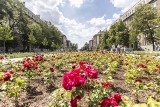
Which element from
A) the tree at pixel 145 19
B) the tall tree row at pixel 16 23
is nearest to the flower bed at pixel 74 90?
the tall tree row at pixel 16 23

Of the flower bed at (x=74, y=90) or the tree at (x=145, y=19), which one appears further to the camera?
the tree at (x=145, y=19)

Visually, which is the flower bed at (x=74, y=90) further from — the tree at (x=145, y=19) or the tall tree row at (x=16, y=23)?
the tree at (x=145, y=19)

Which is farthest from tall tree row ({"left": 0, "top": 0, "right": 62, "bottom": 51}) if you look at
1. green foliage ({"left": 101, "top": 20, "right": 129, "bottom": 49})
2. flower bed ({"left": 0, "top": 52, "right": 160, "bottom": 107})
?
flower bed ({"left": 0, "top": 52, "right": 160, "bottom": 107})

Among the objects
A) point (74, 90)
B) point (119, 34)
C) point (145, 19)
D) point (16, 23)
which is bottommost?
point (74, 90)

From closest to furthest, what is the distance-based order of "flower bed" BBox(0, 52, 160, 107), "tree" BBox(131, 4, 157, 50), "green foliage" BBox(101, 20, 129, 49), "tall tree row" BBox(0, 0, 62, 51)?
"flower bed" BBox(0, 52, 160, 107) < "tall tree row" BBox(0, 0, 62, 51) < "tree" BBox(131, 4, 157, 50) < "green foliage" BBox(101, 20, 129, 49)

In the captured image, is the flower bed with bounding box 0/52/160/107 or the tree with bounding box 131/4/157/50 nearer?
the flower bed with bounding box 0/52/160/107

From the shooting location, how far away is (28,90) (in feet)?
23.3

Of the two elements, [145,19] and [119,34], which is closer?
[145,19]

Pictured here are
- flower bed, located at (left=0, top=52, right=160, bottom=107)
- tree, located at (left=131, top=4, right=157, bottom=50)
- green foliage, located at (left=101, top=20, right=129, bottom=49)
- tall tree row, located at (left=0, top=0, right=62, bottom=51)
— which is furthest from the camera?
green foliage, located at (left=101, top=20, right=129, bottom=49)

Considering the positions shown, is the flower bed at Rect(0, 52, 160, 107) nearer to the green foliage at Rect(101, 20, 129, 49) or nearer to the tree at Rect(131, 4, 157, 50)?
the tree at Rect(131, 4, 157, 50)

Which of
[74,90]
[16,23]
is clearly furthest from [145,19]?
[74,90]

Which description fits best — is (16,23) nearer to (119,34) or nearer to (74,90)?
(119,34)

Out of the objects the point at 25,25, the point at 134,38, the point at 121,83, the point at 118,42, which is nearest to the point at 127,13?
the point at 118,42

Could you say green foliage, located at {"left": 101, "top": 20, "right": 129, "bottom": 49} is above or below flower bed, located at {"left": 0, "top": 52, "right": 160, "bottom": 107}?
above
